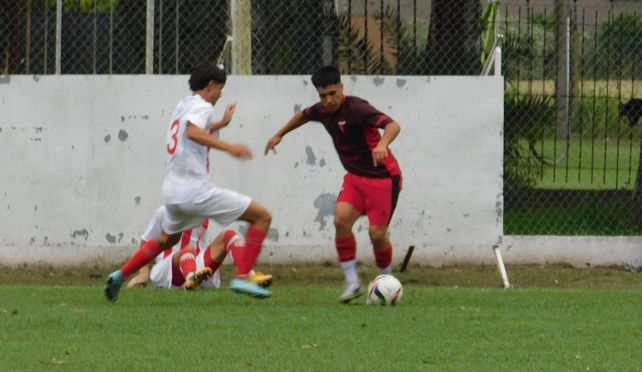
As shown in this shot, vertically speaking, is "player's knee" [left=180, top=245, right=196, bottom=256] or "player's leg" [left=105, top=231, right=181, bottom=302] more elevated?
"player's leg" [left=105, top=231, right=181, bottom=302]

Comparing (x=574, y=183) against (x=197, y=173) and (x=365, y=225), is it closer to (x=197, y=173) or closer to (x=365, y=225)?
(x=365, y=225)

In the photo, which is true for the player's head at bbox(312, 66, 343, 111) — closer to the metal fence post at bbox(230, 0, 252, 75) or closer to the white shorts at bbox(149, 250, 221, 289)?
the white shorts at bbox(149, 250, 221, 289)

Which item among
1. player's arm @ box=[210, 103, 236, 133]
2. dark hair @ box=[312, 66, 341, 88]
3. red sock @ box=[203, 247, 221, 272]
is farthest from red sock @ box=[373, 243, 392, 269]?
player's arm @ box=[210, 103, 236, 133]

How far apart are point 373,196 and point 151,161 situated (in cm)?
261

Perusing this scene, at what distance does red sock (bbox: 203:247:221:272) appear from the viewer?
11.2m

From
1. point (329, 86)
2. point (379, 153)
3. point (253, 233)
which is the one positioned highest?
point (329, 86)

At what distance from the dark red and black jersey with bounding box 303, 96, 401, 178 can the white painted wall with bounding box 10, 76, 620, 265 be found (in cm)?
168

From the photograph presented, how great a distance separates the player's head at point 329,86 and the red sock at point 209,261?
56.3 inches

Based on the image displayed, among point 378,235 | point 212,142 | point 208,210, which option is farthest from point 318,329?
point 378,235

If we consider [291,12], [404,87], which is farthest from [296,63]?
[404,87]

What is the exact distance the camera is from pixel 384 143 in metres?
10.3

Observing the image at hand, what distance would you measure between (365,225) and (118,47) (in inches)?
120

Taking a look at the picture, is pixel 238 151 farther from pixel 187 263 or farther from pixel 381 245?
pixel 187 263

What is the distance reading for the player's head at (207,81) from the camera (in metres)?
10.5
